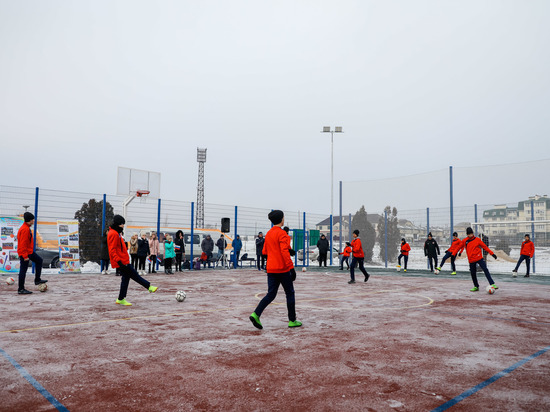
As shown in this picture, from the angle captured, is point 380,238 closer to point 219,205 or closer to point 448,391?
point 219,205

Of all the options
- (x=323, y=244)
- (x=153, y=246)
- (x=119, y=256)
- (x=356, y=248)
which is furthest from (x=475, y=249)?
(x=153, y=246)

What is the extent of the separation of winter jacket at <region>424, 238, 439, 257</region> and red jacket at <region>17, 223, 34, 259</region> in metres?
17.3

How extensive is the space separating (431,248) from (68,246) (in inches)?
666

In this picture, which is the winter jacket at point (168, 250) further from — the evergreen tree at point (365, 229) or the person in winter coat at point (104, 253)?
the evergreen tree at point (365, 229)

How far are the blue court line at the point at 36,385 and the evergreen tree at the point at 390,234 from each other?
2262 cm

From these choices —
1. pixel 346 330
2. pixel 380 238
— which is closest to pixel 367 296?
pixel 346 330

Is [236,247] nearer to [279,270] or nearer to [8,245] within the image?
[8,245]

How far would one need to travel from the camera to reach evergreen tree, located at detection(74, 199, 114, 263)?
1733cm

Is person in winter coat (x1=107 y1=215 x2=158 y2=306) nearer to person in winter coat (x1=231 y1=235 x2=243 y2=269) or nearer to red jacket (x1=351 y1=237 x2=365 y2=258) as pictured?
red jacket (x1=351 y1=237 x2=365 y2=258)

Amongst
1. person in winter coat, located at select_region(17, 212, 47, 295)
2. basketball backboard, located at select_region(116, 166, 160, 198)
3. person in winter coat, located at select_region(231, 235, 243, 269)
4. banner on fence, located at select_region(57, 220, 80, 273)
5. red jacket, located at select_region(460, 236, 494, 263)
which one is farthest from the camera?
person in winter coat, located at select_region(231, 235, 243, 269)

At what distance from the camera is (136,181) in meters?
21.8

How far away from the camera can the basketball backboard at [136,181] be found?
2120 centimetres

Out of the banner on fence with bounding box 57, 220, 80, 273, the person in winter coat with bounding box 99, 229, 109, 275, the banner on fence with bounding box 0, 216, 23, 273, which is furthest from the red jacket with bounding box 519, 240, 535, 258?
the banner on fence with bounding box 0, 216, 23, 273

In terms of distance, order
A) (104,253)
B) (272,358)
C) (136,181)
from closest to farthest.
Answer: (272,358), (104,253), (136,181)
